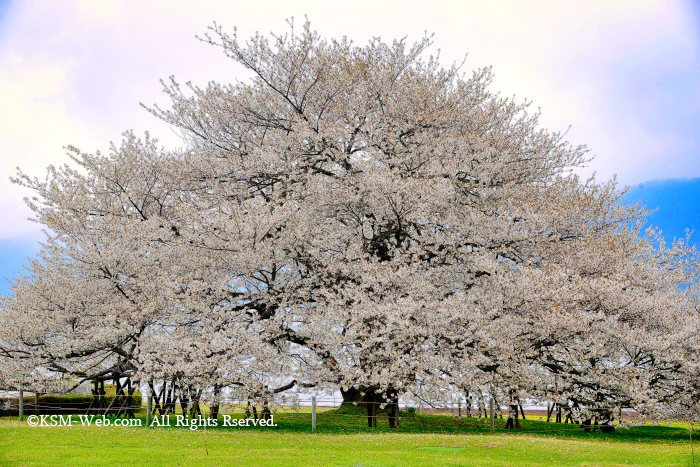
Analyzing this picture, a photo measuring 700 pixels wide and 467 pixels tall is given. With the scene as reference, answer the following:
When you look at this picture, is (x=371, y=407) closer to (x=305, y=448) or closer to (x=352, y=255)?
(x=352, y=255)

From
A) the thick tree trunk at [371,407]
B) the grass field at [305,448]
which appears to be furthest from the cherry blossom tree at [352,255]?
the grass field at [305,448]

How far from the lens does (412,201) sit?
59.6ft

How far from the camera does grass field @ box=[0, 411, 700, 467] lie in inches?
463

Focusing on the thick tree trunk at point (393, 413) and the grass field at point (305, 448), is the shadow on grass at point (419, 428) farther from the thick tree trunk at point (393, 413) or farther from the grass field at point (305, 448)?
the thick tree trunk at point (393, 413)

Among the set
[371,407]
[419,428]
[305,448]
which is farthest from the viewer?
[371,407]

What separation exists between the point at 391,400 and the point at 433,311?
3.77m

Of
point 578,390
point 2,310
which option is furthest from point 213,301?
point 578,390

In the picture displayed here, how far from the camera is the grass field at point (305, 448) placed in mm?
11758

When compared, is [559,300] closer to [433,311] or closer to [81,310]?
[433,311]

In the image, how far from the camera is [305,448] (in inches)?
538

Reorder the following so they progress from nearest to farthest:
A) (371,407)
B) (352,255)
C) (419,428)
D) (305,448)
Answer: (305,448)
(352,255)
(419,428)
(371,407)

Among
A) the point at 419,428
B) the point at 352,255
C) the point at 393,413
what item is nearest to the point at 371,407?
the point at 393,413

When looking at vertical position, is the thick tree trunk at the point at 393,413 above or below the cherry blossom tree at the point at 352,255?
below

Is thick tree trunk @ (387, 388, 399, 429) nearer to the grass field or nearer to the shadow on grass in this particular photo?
the shadow on grass
